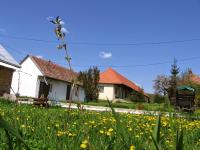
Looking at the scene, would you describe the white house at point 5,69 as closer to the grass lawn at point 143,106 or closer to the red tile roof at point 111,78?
the grass lawn at point 143,106

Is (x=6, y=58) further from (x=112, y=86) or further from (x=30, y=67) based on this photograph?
(x=112, y=86)

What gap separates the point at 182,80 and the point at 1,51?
44.1 m

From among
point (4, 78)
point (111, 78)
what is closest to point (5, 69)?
point (4, 78)

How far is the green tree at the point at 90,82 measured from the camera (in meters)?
49.0

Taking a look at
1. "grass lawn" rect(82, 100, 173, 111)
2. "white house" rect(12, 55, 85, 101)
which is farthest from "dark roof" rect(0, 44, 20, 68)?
"white house" rect(12, 55, 85, 101)

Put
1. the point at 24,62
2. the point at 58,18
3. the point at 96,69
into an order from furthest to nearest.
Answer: the point at 96,69 < the point at 24,62 < the point at 58,18

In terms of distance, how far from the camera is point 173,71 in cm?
7262

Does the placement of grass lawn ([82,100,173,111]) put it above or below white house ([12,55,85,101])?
below

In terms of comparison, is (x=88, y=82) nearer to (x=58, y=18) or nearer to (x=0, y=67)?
(x=0, y=67)

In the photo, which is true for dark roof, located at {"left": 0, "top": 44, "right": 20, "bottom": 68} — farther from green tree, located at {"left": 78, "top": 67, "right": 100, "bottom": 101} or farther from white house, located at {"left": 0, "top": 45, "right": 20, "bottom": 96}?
green tree, located at {"left": 78, "top": 67, "right": 100, "bottom": 101}

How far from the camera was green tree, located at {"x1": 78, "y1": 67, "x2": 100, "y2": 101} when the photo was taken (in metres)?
49.0

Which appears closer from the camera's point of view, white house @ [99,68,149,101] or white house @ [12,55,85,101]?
white house @ [12,55,85,101]

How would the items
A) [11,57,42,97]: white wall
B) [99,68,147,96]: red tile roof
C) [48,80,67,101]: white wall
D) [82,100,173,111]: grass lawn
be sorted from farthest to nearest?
[99,68,147,96]: red tile roof
[48,80,67,101]: white wall
[11,57,42,97]: white wall
[82,100,173,111]: grass lawn

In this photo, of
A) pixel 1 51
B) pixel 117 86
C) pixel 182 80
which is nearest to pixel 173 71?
pixel 182 80
